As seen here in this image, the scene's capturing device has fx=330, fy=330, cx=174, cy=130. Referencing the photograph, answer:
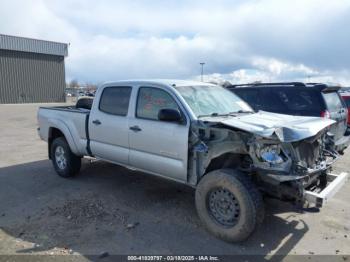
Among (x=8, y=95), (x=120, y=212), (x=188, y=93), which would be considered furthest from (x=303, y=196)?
(x=8, y=95)

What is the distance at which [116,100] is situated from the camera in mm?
5703

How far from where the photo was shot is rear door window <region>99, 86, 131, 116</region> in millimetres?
5492

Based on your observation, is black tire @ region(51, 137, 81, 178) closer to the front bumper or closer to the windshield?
the windshield

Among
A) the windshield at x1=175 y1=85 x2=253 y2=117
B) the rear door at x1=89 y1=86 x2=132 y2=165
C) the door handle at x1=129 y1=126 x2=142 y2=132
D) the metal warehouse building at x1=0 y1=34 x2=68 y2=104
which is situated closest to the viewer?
the windshield at x1=175 y1=85 x2=253 y2=117

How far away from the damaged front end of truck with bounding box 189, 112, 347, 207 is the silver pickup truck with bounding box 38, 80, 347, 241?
0.01 meters

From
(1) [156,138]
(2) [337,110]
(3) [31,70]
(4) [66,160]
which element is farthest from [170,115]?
(3) [31,70]

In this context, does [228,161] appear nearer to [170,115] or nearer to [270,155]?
[270,155]

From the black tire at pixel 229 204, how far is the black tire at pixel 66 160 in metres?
3.31

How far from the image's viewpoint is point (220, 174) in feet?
13.3

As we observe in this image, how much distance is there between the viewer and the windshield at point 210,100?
4.77 m

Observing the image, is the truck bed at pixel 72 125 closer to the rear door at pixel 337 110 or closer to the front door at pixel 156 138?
the front door at pixel 156 138

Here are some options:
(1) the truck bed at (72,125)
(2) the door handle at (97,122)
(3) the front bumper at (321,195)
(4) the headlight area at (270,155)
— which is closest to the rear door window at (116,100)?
(2) the door handle at (97,122)

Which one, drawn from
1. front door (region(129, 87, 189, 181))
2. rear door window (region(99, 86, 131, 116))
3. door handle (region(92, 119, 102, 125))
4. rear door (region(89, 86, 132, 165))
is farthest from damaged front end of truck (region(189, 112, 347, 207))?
door handle (region(92, 119, 102, 125))

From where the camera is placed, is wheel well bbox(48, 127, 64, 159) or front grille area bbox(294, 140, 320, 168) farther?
wheel well bbox(48, 127, 64, 159)
